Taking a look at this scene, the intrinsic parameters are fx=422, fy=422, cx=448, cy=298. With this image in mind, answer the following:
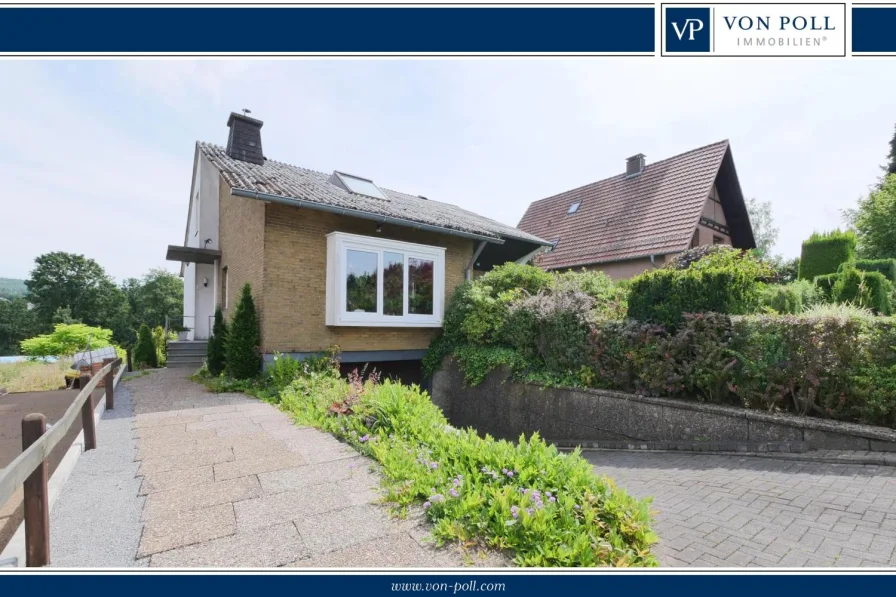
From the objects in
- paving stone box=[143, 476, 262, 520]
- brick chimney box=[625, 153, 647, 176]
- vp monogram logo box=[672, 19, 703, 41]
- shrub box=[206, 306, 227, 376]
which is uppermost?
brick chimney box=[625, 153, 647, 176]

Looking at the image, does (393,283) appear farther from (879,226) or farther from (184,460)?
(879,226)

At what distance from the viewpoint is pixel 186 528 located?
2.67 metres

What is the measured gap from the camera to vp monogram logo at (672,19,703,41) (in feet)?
7.79

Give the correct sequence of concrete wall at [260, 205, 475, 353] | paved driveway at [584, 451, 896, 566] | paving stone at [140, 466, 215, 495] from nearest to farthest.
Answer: paved driveway at [584, 451, 896, 566] < paving stone at [140, 466, 215, 495] < concrete wall at [260, 205, 475, 353]

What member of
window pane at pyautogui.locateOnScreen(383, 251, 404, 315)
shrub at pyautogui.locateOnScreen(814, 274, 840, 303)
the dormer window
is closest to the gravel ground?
window pane at pyautogui.locateOnScreen(383, 251, 404, 315)

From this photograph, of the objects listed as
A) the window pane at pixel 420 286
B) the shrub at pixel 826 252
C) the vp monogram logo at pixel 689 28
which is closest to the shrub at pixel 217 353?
the window pane at pixel 420 286

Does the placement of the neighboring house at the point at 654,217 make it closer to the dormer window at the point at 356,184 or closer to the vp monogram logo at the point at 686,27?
the dormer window at the point at 356,184

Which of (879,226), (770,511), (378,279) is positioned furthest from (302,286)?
(879,226)

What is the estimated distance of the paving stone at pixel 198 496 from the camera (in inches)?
116

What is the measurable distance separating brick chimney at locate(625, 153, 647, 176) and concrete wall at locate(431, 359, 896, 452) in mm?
11950

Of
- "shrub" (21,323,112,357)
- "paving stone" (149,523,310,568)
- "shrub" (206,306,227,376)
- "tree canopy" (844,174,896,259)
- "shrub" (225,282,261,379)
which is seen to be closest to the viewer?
"paving stone" (149,523,310,568)

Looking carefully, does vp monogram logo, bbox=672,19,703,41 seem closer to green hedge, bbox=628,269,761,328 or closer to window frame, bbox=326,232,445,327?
green hedge, bbox=628,269,761,328

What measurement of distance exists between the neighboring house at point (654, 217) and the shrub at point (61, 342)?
13.0 m

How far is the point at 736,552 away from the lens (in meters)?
2.68
